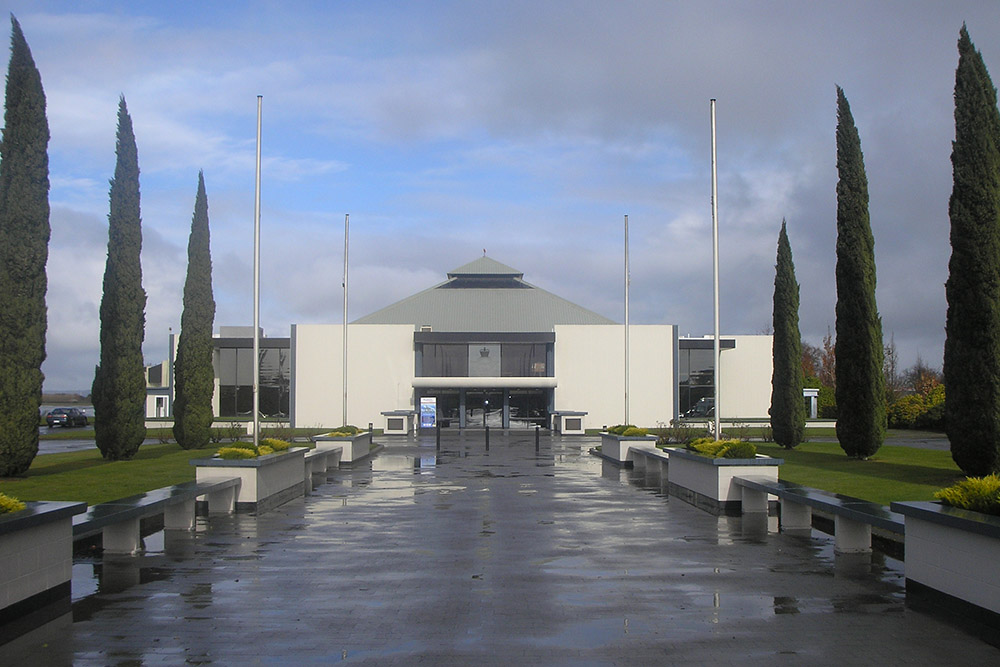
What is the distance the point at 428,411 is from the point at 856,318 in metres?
30.4

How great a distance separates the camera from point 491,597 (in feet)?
31.6

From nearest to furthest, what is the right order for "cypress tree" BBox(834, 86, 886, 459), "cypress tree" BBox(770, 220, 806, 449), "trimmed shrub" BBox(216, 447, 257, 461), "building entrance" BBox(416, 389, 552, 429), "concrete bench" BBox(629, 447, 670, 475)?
"trimmed shrub" BBox(216, 447, 257, 461) → "concrete bench" BBox(629, 447, 670, 475) → "cypress tree" BBox(834, 86, 886, 459) → "cypress tree" BBox(770, 220, 806, 449) → "building entrance" BBox(416, 389, 552, 429)

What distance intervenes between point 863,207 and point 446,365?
3179 centimetres

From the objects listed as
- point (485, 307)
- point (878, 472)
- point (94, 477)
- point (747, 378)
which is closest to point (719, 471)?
point (878, 472)

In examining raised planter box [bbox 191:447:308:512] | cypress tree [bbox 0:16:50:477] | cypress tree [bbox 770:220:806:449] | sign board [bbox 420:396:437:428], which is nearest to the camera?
raised planter box [bbox 191:447:308:512]

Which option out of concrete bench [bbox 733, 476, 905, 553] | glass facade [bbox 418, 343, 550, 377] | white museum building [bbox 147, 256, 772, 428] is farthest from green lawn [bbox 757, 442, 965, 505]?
glass facade [bbox 418, 343, 550, 377]

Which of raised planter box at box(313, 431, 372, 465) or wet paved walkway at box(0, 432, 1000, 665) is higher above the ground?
raised planter box at box(313, 431, 372, 465)

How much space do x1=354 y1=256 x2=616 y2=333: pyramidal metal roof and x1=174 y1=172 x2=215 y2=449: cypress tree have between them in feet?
90.4

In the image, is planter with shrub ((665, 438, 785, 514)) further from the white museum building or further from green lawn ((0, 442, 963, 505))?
the white museum building

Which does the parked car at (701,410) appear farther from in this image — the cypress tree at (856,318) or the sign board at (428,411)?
the cypress tree at (856,318)

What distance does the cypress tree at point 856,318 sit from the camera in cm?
2650

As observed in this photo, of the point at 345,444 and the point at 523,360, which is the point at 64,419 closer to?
the point at 523,360

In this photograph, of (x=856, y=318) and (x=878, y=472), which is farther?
(x=856, y=318)

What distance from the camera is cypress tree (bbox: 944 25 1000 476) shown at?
742 inches
